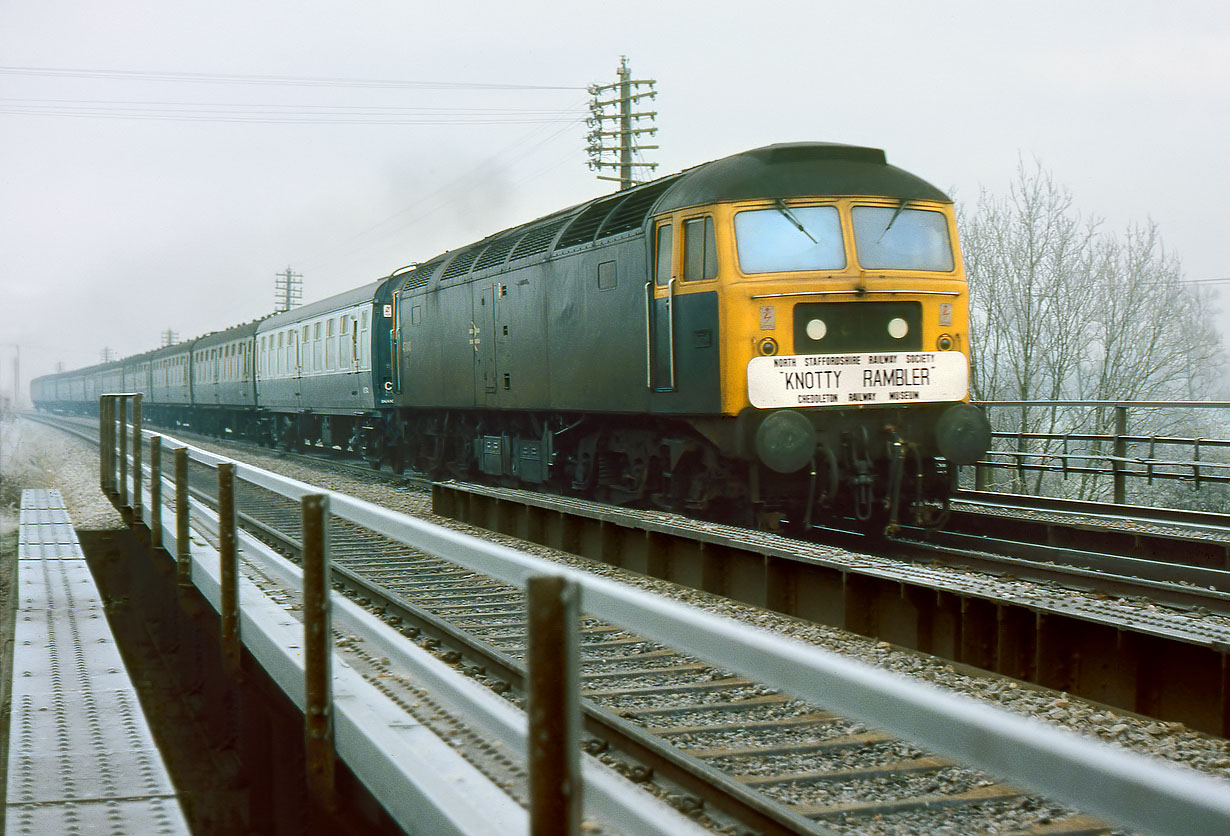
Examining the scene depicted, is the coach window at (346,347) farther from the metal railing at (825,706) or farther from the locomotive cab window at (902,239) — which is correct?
the metal railing at (825,706)

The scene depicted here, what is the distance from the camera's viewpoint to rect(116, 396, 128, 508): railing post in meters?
13.0

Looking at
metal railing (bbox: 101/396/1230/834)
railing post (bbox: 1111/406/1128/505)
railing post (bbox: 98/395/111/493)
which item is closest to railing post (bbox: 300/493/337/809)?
metal railing (bbox: 101/396/1230/834)

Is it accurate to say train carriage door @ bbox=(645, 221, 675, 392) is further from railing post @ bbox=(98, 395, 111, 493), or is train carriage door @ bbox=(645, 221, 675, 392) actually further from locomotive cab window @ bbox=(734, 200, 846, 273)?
railing post @ bbox=(98, 395, 111, 493)

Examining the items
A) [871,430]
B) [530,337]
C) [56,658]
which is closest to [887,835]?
[56,658]

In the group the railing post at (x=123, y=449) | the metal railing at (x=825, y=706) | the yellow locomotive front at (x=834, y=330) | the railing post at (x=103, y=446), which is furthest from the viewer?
the railing post at (x=103, y=446)

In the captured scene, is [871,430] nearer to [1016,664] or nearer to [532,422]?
[1016,664]

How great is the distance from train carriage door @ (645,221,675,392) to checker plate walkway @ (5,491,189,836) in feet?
15.7

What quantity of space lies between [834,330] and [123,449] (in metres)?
7.98

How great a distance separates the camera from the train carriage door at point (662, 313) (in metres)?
10.3

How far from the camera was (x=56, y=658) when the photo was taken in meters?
6.41

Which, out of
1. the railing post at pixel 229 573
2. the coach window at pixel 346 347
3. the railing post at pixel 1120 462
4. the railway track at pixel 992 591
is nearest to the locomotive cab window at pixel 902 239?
the railway track at pixel 992 591

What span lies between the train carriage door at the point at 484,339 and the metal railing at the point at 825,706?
1193cm

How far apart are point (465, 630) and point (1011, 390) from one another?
21.7 metres

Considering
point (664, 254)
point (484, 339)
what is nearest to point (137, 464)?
point (484, 339)
